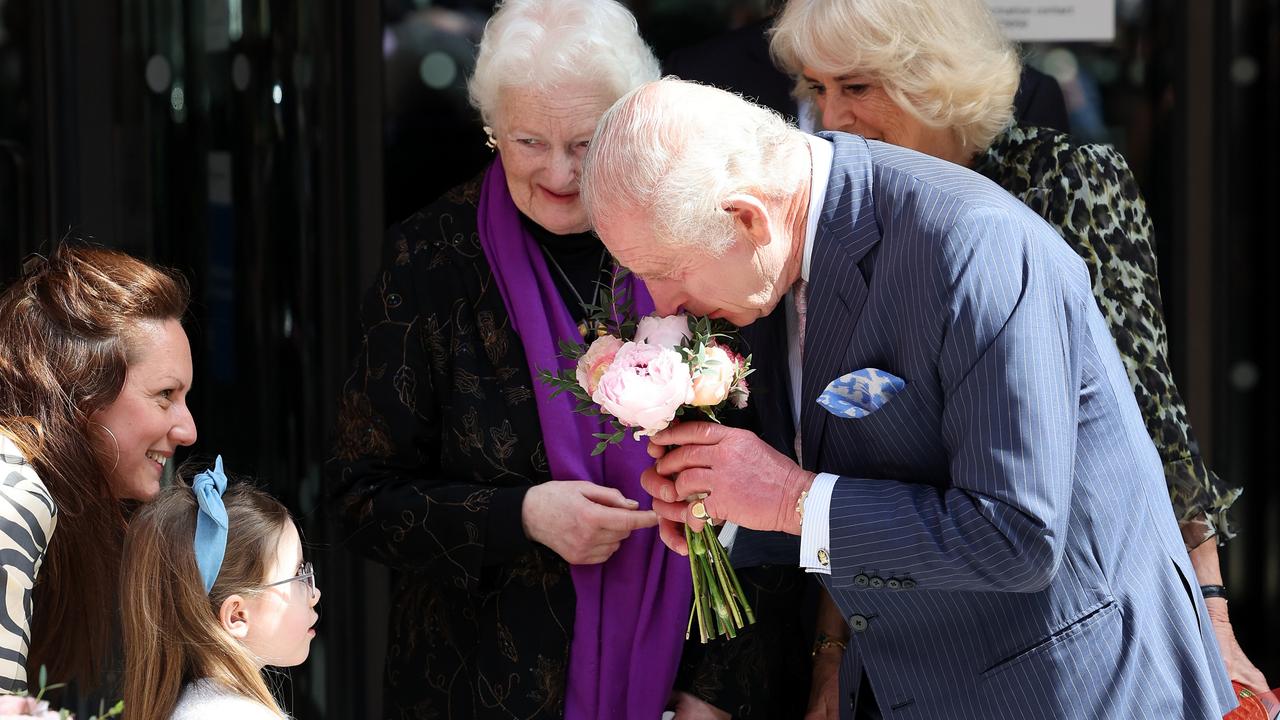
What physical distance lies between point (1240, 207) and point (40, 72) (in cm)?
352

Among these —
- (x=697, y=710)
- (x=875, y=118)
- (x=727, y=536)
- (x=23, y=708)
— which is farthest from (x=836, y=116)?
(x=23, y=708)

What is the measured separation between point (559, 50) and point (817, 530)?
46.4 inches

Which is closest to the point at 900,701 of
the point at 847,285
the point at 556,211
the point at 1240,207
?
the point at 847,285

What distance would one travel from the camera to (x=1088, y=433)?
2158mm

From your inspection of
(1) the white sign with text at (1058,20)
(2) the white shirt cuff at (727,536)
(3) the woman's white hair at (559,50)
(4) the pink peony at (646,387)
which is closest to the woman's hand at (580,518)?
(2) the white shirt cuff at (727,536)

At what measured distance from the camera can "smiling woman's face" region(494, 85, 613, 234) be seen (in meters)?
2.81

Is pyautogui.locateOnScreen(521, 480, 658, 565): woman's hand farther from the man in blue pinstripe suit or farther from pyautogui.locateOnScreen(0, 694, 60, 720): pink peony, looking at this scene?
pyautogui.locateOnScreen(0, 694, 60, 720): pink peony

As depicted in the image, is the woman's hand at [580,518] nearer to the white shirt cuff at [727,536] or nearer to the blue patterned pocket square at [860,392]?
the white shirt cuff at [727,536]

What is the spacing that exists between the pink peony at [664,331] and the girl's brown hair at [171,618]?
2.79ft

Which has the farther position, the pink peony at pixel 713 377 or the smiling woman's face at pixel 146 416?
the smiling woman's face at pixel 146 416

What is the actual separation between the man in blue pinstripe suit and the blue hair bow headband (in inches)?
32.4

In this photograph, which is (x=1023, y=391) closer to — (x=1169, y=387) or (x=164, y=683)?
(x=1169, y=387)

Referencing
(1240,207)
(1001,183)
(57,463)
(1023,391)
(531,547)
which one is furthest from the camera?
(1240,207)

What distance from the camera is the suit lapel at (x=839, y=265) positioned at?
223 centimetres
